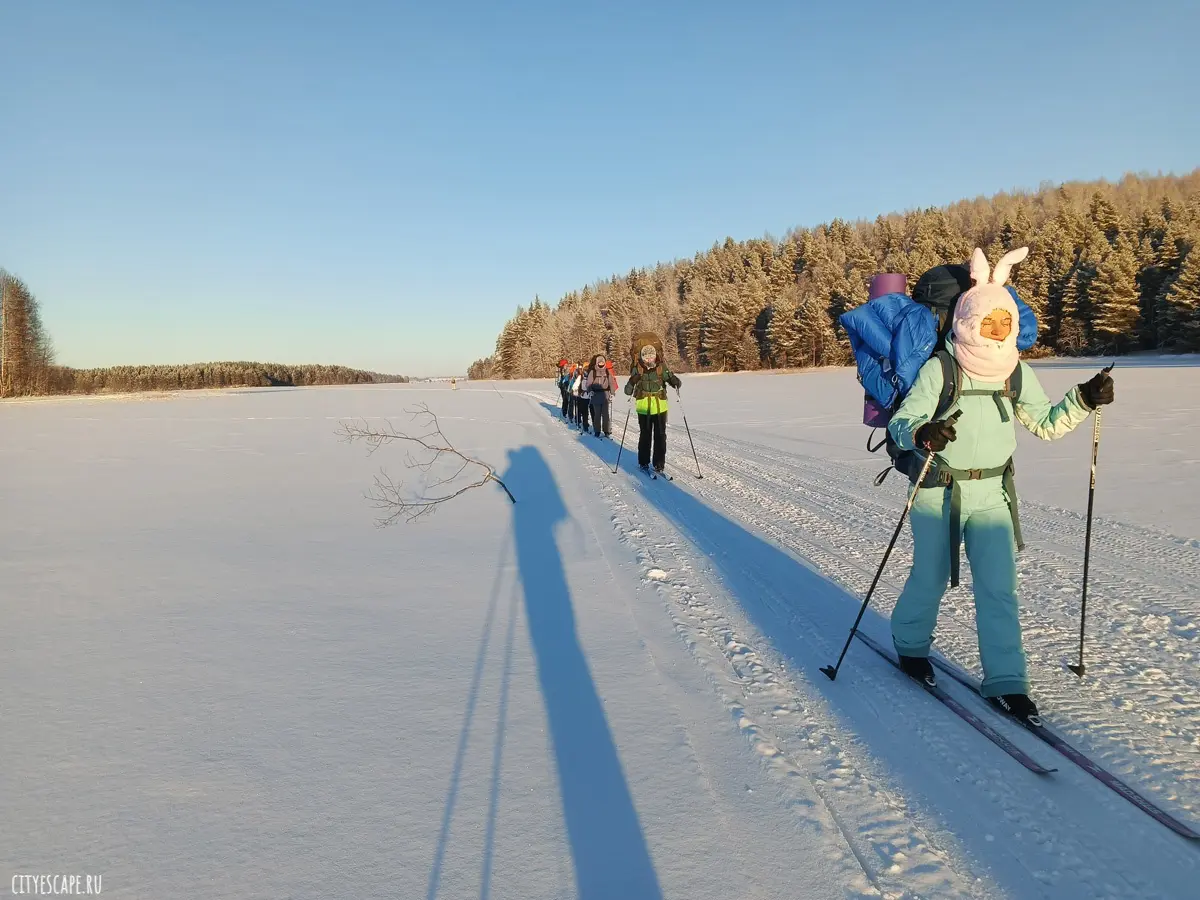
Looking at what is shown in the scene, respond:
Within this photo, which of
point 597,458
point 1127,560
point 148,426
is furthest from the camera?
point 148,426

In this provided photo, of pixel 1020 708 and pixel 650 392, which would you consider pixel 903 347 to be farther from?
pixel 650 392

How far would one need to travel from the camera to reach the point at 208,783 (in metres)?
2.48

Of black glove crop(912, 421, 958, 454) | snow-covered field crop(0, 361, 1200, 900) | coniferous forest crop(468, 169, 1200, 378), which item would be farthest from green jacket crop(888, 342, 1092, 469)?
coniferous forest crop(468, 169, 1200, 378)

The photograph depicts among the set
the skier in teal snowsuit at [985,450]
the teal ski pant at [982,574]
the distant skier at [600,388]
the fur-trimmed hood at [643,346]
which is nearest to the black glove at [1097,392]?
the skier in teal snowsuit at [985,450]

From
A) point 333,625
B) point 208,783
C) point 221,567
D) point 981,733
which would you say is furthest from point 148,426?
point 981,733

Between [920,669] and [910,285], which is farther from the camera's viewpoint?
[910,285]

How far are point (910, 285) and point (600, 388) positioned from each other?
51.3 feet

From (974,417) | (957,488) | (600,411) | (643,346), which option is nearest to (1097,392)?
(974,417)

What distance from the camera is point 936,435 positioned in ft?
9.33

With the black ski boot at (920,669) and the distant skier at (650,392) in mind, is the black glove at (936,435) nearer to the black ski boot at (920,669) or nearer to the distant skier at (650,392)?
the black ski boot at (920,669)

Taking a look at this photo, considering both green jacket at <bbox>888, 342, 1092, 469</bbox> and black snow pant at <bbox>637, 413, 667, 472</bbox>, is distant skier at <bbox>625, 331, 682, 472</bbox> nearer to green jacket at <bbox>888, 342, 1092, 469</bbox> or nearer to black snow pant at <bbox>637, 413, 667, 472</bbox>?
black snow pant at <bbox>637, 413, 667, 472</bbox>

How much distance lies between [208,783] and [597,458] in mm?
9584

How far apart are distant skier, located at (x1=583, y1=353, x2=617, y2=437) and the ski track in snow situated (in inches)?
337

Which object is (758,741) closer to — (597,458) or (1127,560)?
(1127,560)
